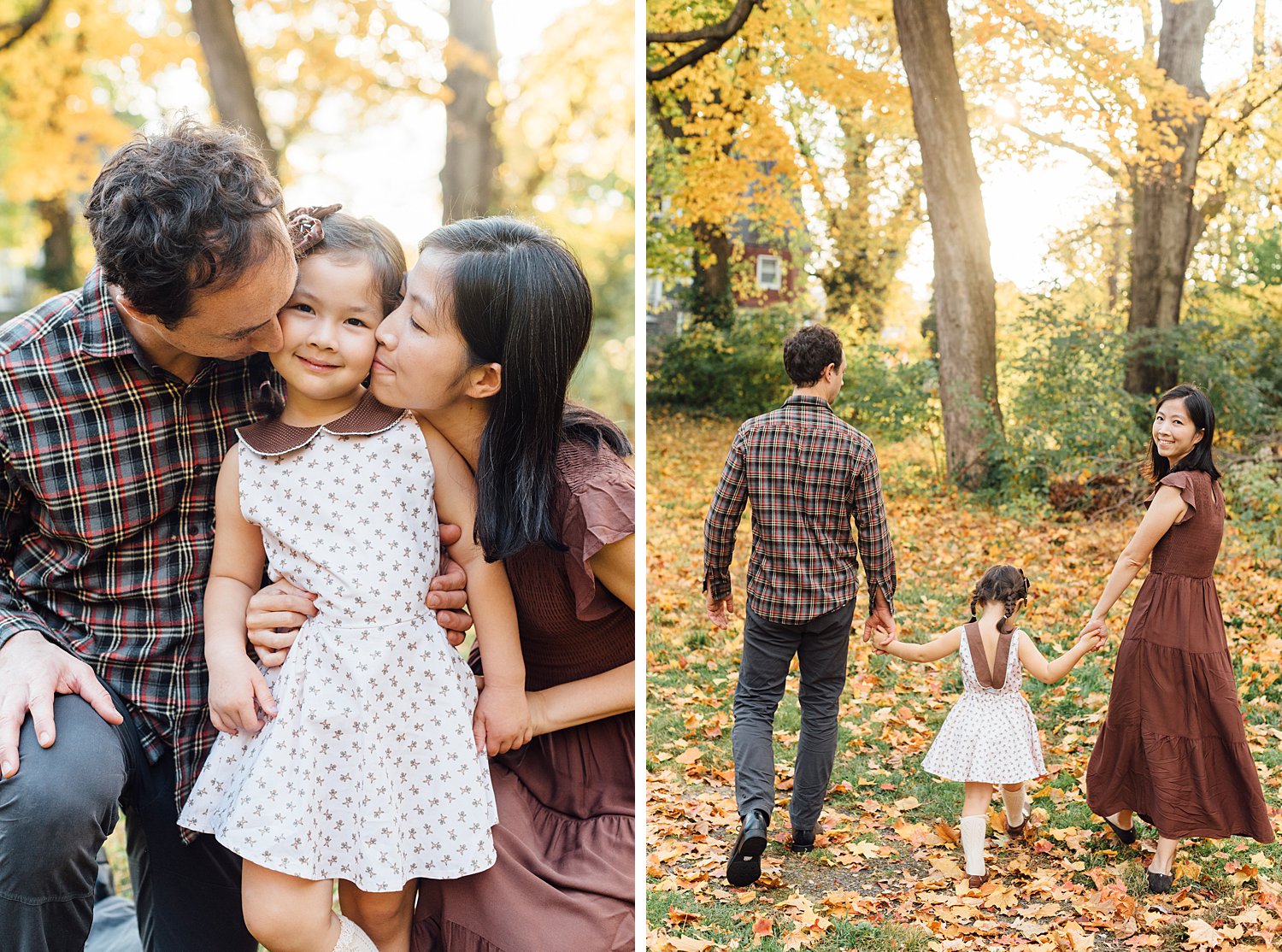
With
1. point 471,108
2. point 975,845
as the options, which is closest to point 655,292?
point 471,108

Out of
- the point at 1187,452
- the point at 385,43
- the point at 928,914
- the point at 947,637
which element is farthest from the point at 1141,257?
the point at 385,43

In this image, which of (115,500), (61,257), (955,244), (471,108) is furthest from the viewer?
(61,257)

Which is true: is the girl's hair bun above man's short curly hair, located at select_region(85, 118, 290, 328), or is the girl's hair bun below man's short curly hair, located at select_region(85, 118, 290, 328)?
below

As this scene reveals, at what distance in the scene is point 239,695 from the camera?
1849 mm

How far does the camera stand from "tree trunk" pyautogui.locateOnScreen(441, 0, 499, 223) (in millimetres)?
6910

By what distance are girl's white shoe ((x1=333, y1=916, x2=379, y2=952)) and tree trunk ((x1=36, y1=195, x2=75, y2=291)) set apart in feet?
36.7

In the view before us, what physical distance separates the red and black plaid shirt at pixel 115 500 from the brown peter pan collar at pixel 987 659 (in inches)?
78.3

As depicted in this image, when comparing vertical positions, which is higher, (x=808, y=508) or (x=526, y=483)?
(x=526, y=483)

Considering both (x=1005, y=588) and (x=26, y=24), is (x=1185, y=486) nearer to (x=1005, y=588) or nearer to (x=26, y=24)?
(x=1005, y=588)

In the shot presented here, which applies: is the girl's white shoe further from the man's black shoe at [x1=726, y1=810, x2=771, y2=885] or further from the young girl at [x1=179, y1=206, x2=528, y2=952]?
the man's black shoe at [x1=726, y1=810, x2=771, y2=885]

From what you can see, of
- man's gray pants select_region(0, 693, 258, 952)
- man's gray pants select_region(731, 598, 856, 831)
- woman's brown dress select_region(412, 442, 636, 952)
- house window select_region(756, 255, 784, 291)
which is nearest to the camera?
man's gray pants select_region(0, 693, 258, 952)

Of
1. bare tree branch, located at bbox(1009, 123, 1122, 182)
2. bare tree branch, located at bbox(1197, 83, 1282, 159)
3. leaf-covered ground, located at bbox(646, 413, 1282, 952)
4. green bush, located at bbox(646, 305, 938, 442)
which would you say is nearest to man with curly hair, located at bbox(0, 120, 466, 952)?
leaf-covered ground, located at bbox(646, 413, 1282, 952)

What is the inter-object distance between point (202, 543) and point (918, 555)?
114 inches

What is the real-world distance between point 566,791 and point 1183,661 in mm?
1848
